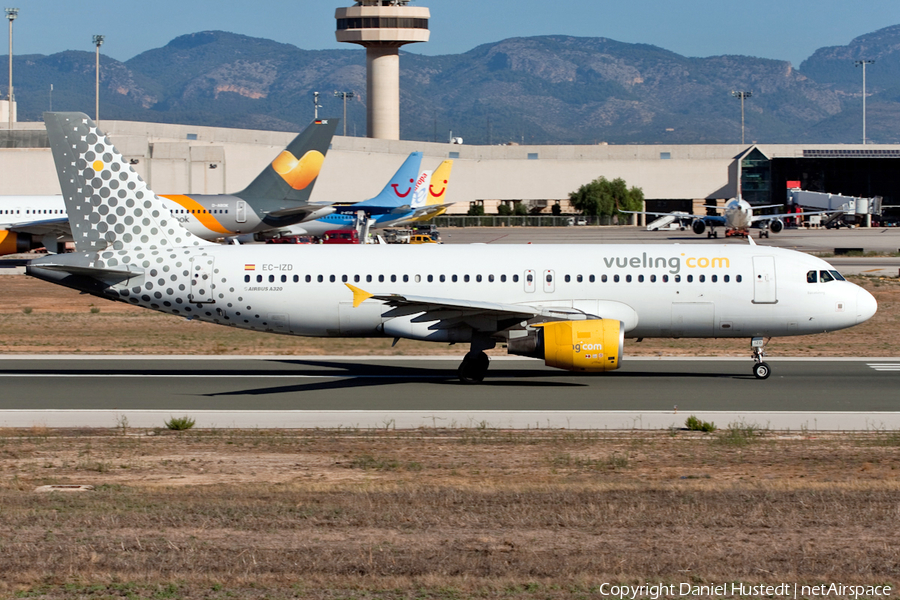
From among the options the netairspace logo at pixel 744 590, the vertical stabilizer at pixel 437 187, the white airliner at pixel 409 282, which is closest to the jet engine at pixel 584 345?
the white airliner at pixel 409 282

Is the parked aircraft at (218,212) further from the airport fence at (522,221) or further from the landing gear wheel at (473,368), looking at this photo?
the airport fence at (522,221)

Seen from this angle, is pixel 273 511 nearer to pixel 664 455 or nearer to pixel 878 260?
pixel 664 455

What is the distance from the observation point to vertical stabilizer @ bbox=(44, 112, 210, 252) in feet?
88.3

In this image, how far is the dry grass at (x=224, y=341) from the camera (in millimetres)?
33219

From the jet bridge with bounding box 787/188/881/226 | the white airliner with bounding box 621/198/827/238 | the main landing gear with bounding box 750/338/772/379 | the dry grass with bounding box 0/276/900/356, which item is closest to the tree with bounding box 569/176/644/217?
the jet bridge with bounding box 787/188/881/226

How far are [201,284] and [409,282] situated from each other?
17.7 ft

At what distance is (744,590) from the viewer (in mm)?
10539

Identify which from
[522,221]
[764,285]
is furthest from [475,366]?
[522,221]

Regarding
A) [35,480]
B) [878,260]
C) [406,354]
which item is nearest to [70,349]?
[406,354]

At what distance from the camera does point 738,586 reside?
1065 centimetres

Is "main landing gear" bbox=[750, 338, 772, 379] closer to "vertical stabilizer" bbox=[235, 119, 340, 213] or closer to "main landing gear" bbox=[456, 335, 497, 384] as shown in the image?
"main landing gear" bbox=[456, 335, 497, 384]

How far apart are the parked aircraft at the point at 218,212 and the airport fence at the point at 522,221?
71.6 metres

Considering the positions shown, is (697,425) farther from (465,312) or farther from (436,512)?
(436,512)

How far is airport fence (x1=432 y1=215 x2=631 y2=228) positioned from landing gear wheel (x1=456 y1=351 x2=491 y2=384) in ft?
367
